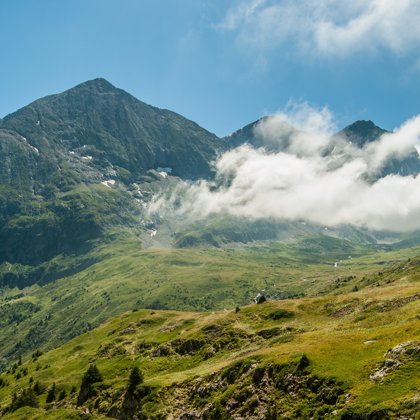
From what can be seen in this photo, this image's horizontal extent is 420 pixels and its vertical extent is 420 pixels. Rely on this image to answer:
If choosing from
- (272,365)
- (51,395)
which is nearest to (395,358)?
(272,365)

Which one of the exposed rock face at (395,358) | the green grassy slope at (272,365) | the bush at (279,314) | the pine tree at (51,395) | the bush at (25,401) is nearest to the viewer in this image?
the exposed rock face at (395,358)

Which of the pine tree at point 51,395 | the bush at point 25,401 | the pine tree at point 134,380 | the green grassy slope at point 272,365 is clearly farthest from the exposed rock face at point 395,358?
the bush at point 25,401

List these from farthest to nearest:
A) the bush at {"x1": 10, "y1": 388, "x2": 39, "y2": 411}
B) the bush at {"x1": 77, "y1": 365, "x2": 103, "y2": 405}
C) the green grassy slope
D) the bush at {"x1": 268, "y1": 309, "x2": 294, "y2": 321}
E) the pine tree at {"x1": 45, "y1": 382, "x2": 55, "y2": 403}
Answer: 1. the pine tree at {"x1": 45, "y1": 382, "x2": 55, "y2": 403}
2. the bush at {"x1": 10, "y1": 388, "x2": 39, "y2": 411}
3. the bush at {"x1": 268, "y1": 309, "x2": 294, "y2": 321}
4. the bush at {"x1": 77, "y1": 365, "x2": 103, "y2": 405}
5. the green grassy slope

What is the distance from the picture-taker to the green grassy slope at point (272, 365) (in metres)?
54.8

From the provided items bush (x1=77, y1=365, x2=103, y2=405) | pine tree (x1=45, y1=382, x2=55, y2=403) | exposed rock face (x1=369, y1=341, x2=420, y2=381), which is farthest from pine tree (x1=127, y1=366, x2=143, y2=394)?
exposed rock face (x1=369, y1=341, x2=420, y2=381)

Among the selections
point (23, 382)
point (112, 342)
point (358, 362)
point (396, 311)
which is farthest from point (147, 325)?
point (358, 362)

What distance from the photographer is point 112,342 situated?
16462 centimetres

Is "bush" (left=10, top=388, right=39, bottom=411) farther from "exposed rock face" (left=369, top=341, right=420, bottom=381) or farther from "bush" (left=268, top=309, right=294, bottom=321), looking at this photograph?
"exposed rock face" (left=369, top=341, right=420, bottom=381)

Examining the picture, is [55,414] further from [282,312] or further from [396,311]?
[396,311]

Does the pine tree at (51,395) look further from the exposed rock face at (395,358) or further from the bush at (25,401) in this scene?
the exposed rock face at (395,358)

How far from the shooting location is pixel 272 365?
71.1m

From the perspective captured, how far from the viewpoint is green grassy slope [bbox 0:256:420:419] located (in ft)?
180

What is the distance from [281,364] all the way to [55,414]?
56.8m

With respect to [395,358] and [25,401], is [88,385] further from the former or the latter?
[395,358]
